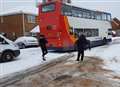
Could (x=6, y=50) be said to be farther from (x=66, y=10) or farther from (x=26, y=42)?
(x=26, y=42)

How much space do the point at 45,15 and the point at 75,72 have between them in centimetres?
1169

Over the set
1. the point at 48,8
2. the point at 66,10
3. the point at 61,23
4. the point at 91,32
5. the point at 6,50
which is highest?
the point at 48,8

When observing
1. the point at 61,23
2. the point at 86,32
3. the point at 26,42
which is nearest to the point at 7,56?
the point at 61,23

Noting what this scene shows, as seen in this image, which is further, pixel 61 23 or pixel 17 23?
pixel 17 23

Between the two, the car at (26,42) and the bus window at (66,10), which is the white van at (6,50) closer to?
the bus window at (66,10)

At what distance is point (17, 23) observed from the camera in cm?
4616

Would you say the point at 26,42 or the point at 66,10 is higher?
the point at 66,10

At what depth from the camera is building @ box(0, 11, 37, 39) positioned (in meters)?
45.1

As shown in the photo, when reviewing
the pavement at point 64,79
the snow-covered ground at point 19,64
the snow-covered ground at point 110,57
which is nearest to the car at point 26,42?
the snow-covered ground at point 110,57

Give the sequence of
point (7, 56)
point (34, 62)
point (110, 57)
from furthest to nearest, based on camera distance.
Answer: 1. point (110, 57)
2. point (7, 56)
3. point (34, 62)

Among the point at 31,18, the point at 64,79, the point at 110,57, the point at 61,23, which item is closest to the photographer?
the point at 64,79

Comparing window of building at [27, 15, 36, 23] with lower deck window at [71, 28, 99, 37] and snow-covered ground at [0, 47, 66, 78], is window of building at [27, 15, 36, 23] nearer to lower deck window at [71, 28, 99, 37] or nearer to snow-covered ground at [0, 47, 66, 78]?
lower deck window at [71, 28, 99, 37]

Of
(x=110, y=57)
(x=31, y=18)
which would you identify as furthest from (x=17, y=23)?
(x=110, y=57)

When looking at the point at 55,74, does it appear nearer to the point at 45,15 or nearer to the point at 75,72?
the point at 75,72
